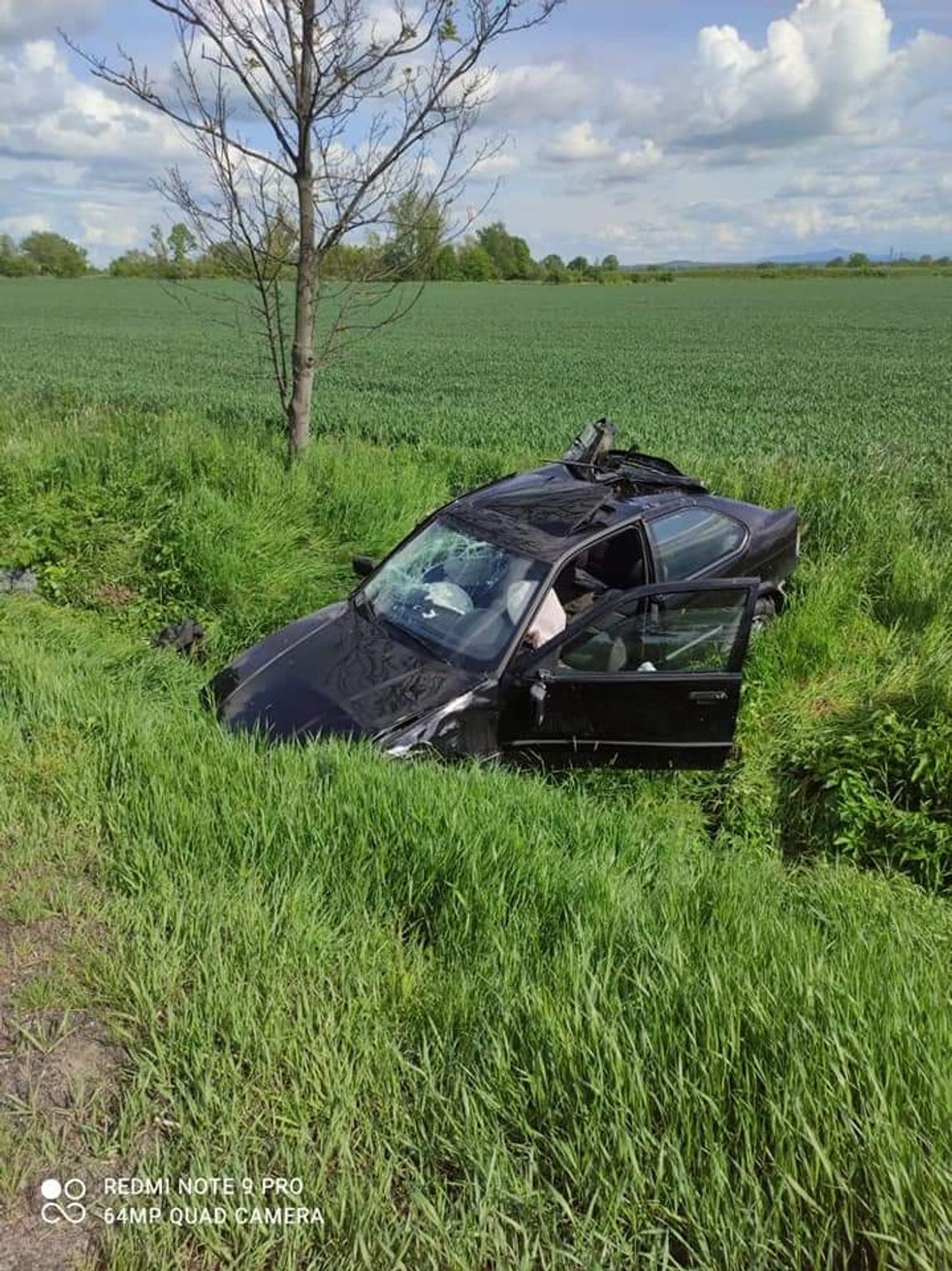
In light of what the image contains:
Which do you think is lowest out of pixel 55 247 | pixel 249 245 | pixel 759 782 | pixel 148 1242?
pixel 759 782

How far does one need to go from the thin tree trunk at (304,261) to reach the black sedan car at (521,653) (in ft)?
14.4

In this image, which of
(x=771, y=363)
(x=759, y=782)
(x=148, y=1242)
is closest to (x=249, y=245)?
(x=759, y=782)

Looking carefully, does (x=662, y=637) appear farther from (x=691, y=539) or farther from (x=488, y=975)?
(x=488, y=975)

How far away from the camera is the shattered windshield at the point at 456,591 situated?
4.40 m

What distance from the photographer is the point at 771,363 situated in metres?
27.8

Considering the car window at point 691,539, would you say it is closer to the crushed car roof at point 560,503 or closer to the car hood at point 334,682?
the crushed car roof at point 560,503

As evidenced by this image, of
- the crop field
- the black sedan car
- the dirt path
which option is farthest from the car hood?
the dirt path

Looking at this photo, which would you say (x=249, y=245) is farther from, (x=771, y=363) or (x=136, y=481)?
(x=771, y=363)

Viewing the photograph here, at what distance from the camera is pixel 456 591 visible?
→ 470 cm

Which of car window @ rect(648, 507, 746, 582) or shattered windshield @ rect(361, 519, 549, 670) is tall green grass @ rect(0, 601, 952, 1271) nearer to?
shattered windshield @ rect(361, 519, 549, 670)

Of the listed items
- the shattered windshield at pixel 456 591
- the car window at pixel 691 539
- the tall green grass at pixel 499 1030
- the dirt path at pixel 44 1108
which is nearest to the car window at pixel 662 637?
the shattered windshield at pixel 456 591

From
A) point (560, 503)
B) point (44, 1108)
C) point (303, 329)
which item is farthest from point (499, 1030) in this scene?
point (303, 329)

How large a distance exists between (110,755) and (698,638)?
2884 mm

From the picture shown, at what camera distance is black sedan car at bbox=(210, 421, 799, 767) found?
414 centimetres
